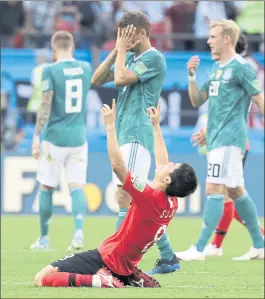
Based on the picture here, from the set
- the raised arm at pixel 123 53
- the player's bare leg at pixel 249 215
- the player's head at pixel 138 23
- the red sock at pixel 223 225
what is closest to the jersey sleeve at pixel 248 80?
the player's bare leg at pixel 249 215

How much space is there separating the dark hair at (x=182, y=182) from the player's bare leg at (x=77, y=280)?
0.70 meters

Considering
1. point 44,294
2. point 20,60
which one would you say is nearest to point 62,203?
point 20,60

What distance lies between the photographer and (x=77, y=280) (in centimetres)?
734

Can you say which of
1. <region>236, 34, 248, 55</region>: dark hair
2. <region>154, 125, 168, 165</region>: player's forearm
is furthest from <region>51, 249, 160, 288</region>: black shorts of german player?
<region>236, 34, 248, 55</region>: dark hair

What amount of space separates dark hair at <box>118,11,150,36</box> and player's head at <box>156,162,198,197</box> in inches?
79.5

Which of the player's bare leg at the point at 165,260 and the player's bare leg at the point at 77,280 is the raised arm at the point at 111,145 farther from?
the player's bare leg at the point at 165,260

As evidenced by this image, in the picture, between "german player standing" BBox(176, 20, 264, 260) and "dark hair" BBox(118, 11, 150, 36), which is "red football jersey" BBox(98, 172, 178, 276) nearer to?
"dark hair" BBox(118, 11, 150, 36)

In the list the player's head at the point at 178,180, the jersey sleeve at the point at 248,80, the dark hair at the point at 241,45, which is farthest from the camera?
the dark hair at the point at 241,45

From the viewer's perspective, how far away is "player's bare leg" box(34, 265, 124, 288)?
7.34 metres

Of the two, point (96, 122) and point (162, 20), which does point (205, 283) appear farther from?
point (162, 20)

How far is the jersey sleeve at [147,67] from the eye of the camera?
9148 millimetres

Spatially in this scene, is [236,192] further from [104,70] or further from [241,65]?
[104,70]

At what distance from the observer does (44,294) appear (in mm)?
6566

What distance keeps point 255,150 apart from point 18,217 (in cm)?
387
